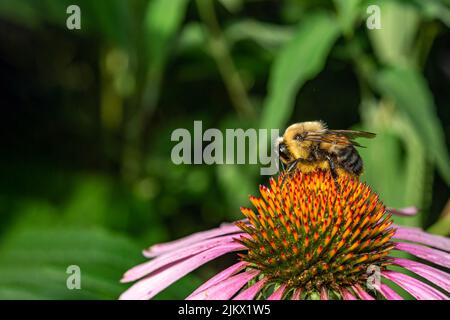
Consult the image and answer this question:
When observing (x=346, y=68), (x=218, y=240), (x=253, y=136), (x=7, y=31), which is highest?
(x=7, y=31)

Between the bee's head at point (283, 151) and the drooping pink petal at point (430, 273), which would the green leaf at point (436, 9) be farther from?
the drooping pink petal at point (430, 273)

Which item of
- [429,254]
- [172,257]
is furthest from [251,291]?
[429,254]

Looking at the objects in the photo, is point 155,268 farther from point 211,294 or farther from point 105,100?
point 105,100

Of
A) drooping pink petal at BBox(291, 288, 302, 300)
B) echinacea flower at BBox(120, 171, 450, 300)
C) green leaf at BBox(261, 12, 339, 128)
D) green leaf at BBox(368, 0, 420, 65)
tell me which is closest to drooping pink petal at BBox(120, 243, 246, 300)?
echinacea flower at BBox(120, 171, 450, 300)

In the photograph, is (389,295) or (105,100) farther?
(105,100)

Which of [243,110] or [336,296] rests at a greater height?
[243,110]

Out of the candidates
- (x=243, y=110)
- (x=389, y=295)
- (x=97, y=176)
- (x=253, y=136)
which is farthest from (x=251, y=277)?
(x=97, y=176)
